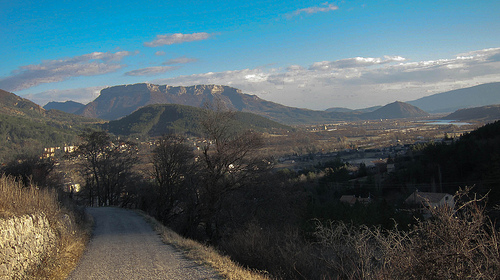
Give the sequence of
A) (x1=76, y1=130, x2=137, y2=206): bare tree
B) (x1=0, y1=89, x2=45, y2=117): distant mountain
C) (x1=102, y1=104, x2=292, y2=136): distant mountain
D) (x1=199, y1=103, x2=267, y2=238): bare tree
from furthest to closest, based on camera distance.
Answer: (x1=0, y1=89, x2=45, y2=117): distant mountain < (x1=102, y1=104, x2=292, y2=136): distant mountain < (x1=76, y1=130, x2=137, y2=206): bare tree < (x1=199, y1=103, x2=267, y2=238): bare tree

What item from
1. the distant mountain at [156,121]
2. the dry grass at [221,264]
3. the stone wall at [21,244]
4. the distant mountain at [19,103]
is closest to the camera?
the stone wall at [21,244]

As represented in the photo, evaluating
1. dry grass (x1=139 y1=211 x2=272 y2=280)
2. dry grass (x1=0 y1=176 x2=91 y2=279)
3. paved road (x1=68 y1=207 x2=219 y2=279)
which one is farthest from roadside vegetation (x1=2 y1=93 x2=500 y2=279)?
dry grass (x1=0 y1=176 x2=91 y2=279)

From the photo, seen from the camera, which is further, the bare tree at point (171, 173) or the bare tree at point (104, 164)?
the bare tree at point (104, 164)

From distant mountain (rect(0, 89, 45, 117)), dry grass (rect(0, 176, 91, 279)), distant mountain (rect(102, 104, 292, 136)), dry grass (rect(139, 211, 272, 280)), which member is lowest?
dry grass (rect(139, 211, 272, 280))

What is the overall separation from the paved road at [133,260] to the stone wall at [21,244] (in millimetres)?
926

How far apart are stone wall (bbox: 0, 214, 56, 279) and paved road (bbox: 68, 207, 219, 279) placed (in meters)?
0.93

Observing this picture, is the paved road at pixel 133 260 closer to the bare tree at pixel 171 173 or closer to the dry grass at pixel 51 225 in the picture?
the dry grass at pixel 51 225

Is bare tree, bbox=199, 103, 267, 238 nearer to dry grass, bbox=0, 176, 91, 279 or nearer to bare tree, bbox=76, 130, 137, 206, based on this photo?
dry grass, bbox=0, 176, 91, 279

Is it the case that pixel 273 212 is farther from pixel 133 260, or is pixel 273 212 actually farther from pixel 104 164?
pixel 104 164

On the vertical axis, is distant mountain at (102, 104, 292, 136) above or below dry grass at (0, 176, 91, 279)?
Answer: above

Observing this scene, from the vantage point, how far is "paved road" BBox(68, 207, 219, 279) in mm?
6703

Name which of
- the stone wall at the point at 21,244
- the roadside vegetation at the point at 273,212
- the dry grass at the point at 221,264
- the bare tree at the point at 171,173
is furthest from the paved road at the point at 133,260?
the bare tree at the point at 171,173

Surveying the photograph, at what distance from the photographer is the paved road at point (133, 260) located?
670cm

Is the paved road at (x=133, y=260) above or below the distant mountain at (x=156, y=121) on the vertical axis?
below
